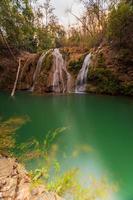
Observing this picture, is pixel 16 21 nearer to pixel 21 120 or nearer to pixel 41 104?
pixel 41 104

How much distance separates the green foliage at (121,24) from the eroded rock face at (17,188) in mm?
10584

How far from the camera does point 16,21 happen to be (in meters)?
11.1

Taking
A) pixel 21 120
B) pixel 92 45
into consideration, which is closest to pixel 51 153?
pixel 21 120

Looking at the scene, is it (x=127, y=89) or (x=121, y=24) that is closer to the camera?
(x=127, y=89)

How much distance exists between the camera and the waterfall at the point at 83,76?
46.1 feet

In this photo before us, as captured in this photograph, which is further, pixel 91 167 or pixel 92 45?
pixel 92 45

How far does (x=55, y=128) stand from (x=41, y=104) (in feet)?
12.9

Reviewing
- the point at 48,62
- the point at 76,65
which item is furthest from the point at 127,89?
the point at 48,62

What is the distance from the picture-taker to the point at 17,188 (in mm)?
2676

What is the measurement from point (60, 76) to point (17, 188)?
1245 cm

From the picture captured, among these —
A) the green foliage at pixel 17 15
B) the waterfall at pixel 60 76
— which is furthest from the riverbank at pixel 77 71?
the green foliage at pixel 17 15

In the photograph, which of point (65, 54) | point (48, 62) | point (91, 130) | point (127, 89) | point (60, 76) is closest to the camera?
point (91, 130)

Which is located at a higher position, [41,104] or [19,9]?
[19,9]

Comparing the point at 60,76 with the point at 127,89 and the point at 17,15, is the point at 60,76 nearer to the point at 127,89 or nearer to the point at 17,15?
the point at 127,89
